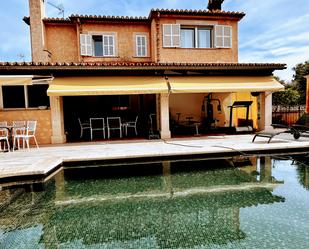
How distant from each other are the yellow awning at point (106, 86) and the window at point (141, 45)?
786 centimetres

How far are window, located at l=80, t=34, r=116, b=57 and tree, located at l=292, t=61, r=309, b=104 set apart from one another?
39.5m

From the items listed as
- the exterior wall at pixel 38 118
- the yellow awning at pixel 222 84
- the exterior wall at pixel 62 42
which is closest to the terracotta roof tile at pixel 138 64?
the yellow awning at pixel 222 84

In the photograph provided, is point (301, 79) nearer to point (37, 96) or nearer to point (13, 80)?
point (37, 96)

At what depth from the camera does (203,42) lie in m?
21.0

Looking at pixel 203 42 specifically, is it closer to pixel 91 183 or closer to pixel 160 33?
pixel 160 33

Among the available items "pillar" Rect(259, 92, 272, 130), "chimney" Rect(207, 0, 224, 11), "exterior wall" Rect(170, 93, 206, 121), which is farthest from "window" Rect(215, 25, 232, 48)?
"pillar" Rect(259, 92, 272, 130)

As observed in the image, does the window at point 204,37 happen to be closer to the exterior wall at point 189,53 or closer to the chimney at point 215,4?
the exterior wall at point 189,53

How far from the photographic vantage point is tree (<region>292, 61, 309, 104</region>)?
4536cm

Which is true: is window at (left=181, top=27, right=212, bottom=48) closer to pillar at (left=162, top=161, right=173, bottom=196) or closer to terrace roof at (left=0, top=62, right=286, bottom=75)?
terrace roof at (left=0, top=62, right=286, bottom=75)

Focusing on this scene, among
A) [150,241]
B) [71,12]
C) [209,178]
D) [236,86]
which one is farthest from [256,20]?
[150,241]

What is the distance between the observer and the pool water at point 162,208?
16.3 feet

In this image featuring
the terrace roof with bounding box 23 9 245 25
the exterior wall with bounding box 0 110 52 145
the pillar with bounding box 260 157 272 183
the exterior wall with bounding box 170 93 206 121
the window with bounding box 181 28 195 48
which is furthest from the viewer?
the exterior wall with bounding box 170 93 206 121

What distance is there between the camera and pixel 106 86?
1354cm

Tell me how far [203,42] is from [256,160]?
1392 centimetres
